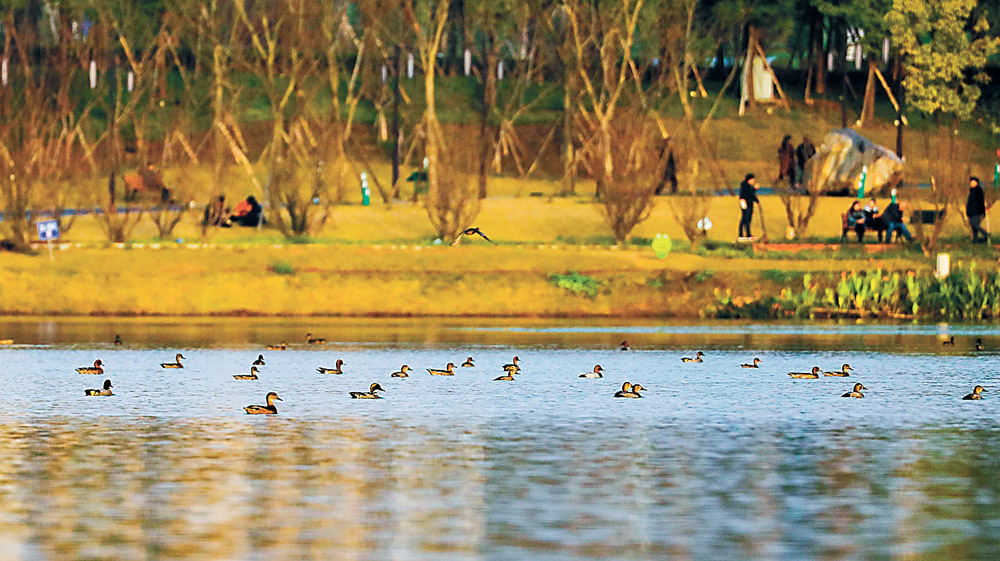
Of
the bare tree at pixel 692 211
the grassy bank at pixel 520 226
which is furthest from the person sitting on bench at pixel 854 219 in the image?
the bare tree at pixel 692 211

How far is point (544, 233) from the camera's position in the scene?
182ft

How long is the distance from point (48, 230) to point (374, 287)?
8.15m

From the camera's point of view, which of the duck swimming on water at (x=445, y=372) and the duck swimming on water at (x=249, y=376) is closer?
the duck swimming on water at (x=249, y=376)

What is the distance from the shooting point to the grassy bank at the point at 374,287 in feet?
148

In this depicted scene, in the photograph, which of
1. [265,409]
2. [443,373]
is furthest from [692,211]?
[265,409]

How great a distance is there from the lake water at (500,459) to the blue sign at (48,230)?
40.0 ft

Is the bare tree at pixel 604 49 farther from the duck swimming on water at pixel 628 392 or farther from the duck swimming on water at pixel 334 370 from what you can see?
the duck swimming on water at pixel 628 392

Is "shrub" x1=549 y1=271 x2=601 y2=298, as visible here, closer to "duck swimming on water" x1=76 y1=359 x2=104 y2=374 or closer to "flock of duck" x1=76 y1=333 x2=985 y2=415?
"flock of duck" x1=76 y1=333 x2=985 y2=415

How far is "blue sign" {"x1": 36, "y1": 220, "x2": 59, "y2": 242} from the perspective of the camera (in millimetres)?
45781

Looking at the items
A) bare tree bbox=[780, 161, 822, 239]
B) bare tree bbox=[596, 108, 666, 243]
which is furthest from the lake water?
bare tree bbox=[780, 161, 822, 239]

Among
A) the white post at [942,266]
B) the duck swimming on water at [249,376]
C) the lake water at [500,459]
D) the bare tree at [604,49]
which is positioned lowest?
the lake water at [500,459]

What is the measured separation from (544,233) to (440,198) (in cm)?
562

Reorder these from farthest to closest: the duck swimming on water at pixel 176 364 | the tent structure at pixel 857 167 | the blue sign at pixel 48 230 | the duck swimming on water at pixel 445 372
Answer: the tent structure at pixel 857 167
the blue sign at pixel 48 230
the duck swimming on water at pixel 176 364
the duck swimming on water at pixel 445 372

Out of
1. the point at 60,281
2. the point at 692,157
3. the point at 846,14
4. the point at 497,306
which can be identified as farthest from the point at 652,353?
the point at 846,14
